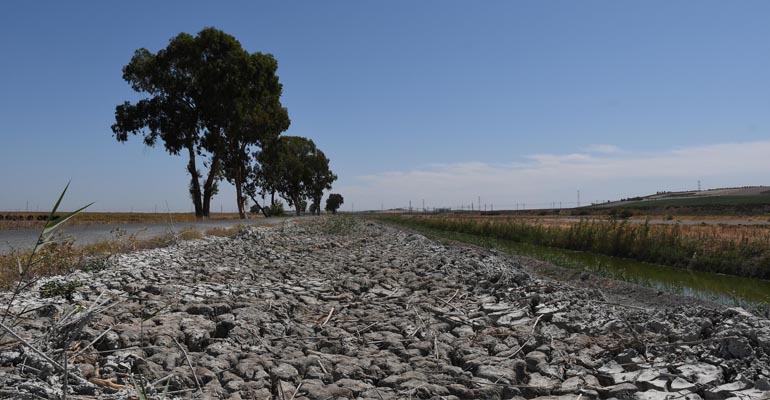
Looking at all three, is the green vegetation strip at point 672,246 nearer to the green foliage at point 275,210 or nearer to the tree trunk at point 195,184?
the tree trunk at point 195,184

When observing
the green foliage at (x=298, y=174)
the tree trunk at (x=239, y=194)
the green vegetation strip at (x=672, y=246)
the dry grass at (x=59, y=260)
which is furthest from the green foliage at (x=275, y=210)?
the dry grass at (x=59, y=260)

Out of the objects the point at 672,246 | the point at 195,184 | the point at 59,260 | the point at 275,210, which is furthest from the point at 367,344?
the point at 275,210

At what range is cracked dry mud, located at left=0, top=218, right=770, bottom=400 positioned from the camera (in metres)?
3.24

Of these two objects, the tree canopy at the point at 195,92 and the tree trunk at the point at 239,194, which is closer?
the tree canopy at the point at 195,92

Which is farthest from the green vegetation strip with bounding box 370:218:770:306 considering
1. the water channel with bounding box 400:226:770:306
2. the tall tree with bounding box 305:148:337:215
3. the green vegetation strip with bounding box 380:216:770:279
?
the tall tree with bounding box 305:148:337:215

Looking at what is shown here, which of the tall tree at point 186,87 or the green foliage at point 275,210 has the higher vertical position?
the tall tree at point 186,87

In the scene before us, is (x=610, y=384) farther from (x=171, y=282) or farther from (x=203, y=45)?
(x=203, y=45)

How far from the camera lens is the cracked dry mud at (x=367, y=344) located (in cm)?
324

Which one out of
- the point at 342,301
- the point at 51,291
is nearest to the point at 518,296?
the point at 342,301

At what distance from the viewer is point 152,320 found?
446cm

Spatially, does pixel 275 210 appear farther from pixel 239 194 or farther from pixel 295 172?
pixel 239 194

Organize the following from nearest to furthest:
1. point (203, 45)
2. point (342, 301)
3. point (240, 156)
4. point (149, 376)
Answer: point (149, 376) → point (342, 301) → point (203, 45) → point (240, 156)

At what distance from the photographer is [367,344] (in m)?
4.48

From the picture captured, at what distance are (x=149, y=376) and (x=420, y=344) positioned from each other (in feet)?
7.33
